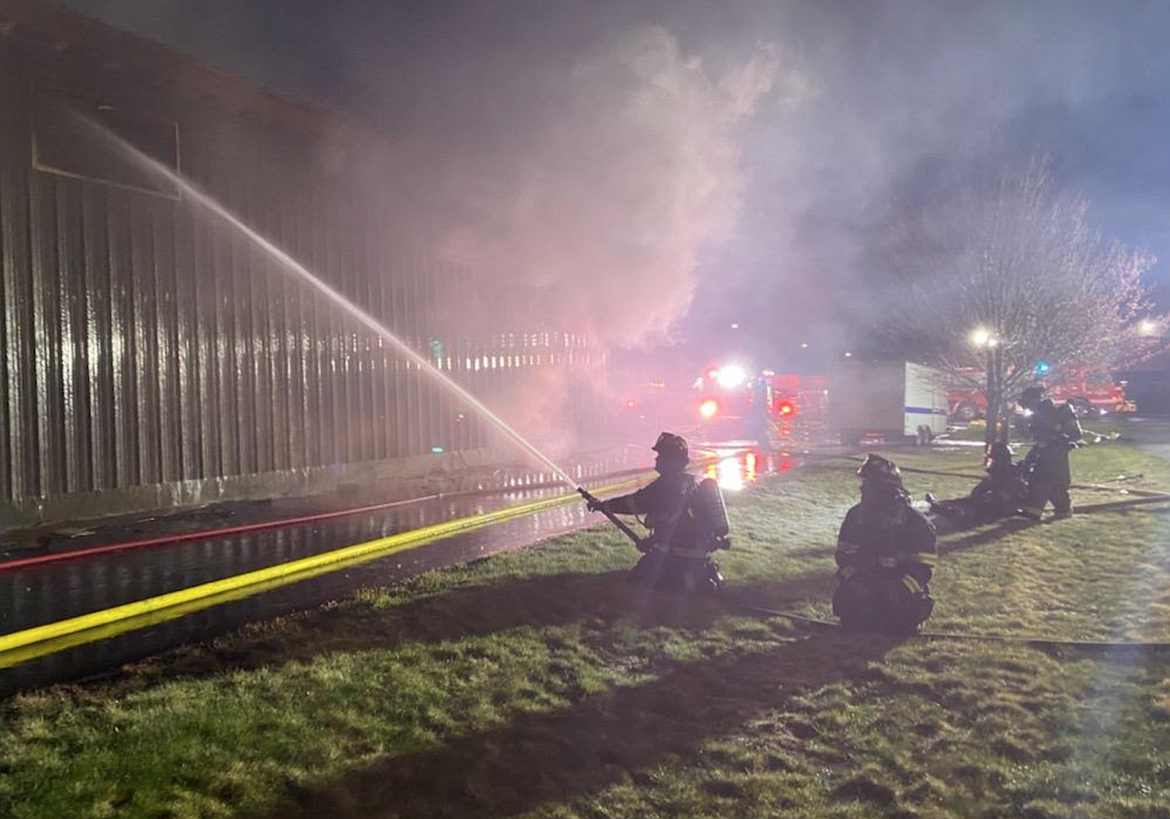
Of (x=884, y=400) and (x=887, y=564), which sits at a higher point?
(x=884, y=400)

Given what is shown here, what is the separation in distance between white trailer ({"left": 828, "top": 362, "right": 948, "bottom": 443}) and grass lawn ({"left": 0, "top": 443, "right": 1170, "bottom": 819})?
1440 centimetres

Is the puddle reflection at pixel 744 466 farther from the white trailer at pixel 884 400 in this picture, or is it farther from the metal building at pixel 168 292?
the white trailer at pixel 884 400

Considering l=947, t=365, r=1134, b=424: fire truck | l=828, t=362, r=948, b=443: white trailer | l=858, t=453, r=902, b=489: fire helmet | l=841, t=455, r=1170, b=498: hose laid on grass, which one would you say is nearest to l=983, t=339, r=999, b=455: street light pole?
l=841, t=455, r=1170, b=498: hose laid on grass

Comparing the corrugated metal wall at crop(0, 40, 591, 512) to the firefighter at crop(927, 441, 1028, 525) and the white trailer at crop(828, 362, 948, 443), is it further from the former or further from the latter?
the white trailer at crop(828, 362, 948, 443)

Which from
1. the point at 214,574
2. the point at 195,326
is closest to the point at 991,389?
the point at 195,326

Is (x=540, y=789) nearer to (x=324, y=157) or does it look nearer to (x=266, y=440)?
(x=266, y=440)

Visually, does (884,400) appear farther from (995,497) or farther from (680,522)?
(680,522)

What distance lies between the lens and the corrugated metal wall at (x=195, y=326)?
662cm

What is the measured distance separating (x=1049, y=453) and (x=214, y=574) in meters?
7.68

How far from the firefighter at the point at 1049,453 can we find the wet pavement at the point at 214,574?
4.53 metres

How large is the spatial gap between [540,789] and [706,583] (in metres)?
2.40

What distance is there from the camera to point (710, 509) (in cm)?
475

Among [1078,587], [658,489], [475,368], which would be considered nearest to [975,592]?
[1078,587]

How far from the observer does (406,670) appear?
10.9 feet
